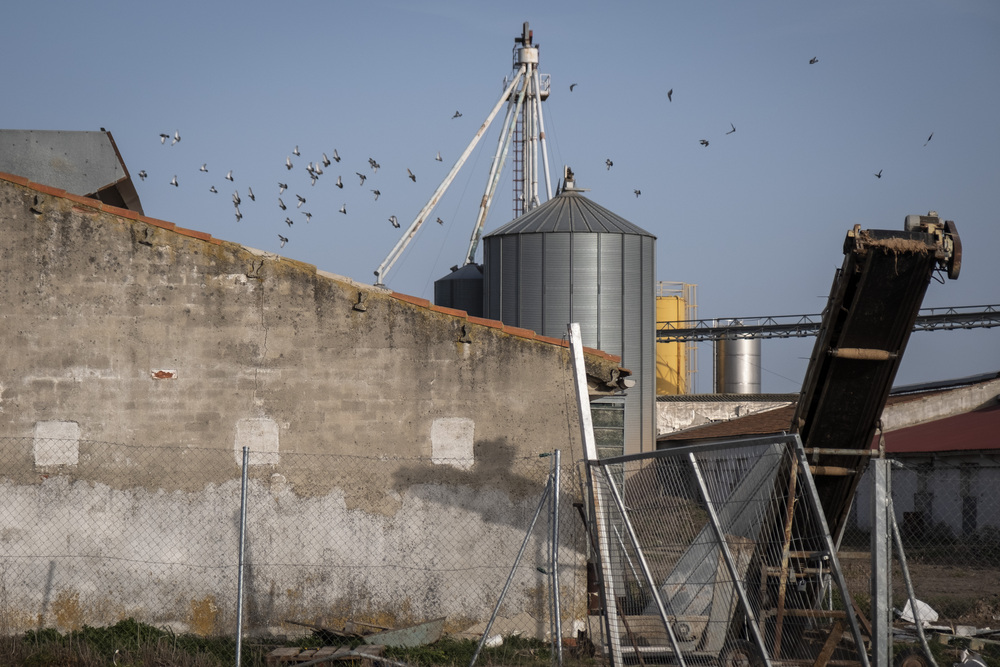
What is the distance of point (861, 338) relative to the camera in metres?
7.64

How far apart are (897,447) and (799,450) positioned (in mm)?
19827

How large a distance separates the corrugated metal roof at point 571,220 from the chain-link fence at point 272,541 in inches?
434

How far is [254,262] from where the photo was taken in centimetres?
1106

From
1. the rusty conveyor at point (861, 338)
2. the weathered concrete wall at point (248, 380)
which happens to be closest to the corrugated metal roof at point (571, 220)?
the weathered concrete wall at point (248, 380)

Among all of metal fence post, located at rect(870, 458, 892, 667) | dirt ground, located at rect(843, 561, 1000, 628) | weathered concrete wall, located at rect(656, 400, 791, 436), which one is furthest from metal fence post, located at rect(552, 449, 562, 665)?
weathered concrete wall, located at rect(656, 400, 791, 436)

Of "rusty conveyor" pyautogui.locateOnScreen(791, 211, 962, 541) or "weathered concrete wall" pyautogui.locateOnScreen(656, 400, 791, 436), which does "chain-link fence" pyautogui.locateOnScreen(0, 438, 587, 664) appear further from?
"weathered concrete wall" pyautogui.locateOnScreen(656, 400, 791, 436)

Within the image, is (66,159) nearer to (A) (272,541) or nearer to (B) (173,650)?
(A) (272,541)

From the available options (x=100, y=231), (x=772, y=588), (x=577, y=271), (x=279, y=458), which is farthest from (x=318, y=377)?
(x=577, y=271)

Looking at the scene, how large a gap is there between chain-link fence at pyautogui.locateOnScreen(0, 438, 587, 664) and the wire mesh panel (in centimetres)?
163

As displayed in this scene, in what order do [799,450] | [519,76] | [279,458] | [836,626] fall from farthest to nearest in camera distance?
[519,76], [279,458], [836,626], [799,450]

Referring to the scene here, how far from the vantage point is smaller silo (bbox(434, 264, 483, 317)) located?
84.3 ft

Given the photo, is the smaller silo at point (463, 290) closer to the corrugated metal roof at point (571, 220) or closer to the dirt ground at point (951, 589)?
the corrugated metal roof at point (571, 220)

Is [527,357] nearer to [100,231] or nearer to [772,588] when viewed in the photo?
[772,588]

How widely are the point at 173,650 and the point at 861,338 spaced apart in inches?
270
